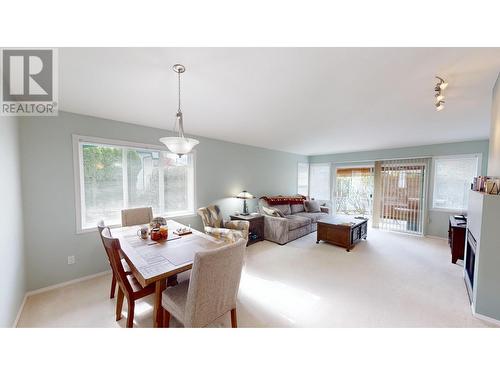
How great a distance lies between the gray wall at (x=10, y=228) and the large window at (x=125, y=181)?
54 cm

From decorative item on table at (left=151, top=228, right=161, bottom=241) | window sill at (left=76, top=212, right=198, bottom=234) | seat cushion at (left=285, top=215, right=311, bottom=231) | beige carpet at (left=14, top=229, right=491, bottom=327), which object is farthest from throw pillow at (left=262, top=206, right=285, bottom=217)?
decorative item on table at (left=151, top=228, right=161, bottom=241)

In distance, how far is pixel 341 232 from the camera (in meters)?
3.67

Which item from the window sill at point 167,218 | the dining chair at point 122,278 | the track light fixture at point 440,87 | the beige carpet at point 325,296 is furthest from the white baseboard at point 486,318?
the window sill at point 167,218

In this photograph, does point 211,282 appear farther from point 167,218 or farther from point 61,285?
point 61,285

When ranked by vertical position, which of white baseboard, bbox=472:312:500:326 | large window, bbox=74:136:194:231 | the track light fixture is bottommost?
white baseboard, bbox=472:312:500:326

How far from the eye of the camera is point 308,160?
22.3 feet

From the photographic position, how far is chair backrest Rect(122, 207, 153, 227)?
2.60 meters

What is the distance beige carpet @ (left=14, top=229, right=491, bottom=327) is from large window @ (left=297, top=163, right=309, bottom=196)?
3485mm

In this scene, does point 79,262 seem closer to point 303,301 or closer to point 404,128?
point 303,301

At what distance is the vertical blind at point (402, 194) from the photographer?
15.2 ft

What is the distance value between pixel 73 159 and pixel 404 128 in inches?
204

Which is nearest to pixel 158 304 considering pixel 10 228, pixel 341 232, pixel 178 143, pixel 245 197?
pixel 178 143

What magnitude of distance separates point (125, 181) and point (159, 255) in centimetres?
193

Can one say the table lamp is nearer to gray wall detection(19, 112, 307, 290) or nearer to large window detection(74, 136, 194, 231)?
large window detection(74, 136, 194, 231)
